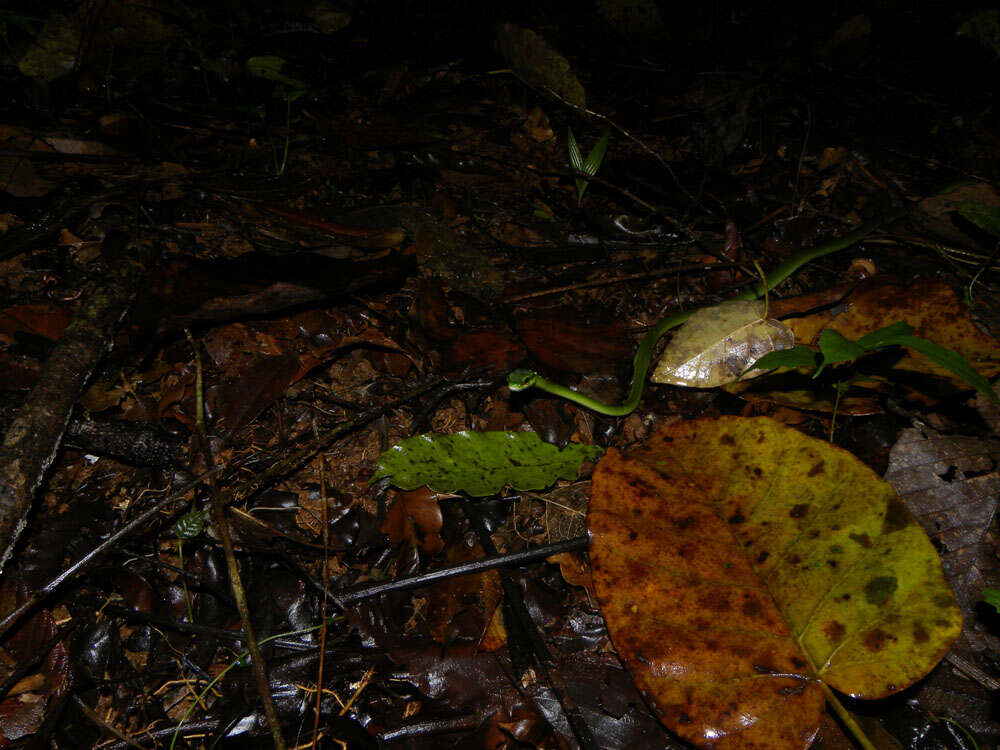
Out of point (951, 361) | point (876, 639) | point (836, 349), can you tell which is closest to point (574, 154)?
point (836, 349)

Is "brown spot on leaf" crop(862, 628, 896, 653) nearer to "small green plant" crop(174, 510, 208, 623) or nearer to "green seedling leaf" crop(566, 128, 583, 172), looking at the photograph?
"small green plant" crop(174, 510, 208, 623)

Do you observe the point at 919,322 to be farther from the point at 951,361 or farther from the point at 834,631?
the point at 834,631

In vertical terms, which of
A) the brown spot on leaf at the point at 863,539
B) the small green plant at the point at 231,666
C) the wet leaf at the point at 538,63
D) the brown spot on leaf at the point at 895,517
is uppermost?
the wet leaf at the point at 538,63

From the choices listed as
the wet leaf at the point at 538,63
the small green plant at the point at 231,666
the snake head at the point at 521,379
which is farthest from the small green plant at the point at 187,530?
the wet leaf at the point at 538,63

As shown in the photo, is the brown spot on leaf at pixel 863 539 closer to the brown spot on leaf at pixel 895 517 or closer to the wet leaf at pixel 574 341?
the brown spot on leaf at pixel 895 517

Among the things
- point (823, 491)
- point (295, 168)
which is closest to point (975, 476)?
point (823, 491)

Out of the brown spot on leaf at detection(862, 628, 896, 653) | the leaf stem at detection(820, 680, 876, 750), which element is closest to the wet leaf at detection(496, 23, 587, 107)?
the brown spot on leaf at detection(862, 628, 896, 653)

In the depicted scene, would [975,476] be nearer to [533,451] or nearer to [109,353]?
[533,451]
